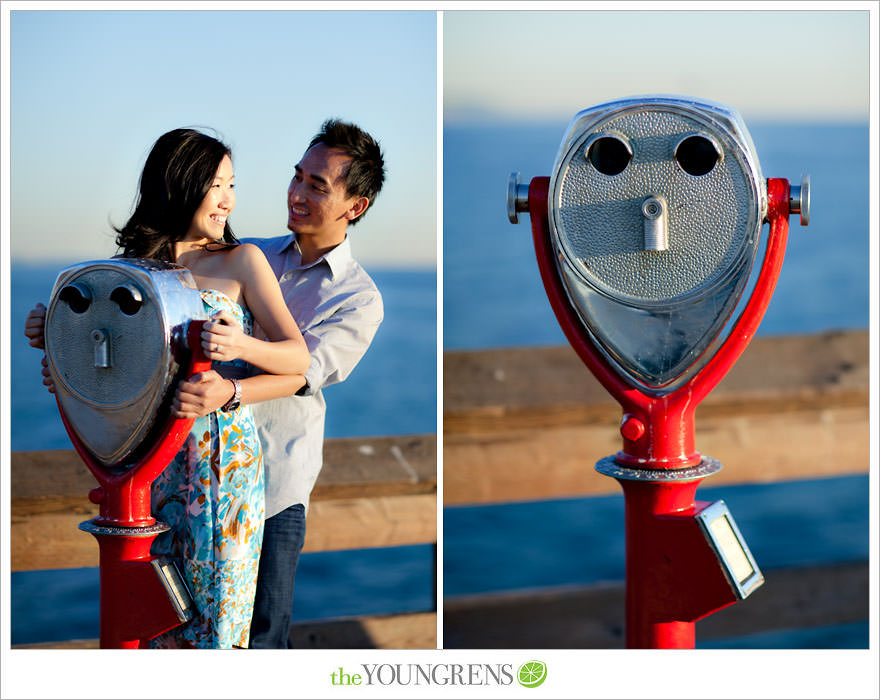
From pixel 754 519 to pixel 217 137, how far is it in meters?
2.10

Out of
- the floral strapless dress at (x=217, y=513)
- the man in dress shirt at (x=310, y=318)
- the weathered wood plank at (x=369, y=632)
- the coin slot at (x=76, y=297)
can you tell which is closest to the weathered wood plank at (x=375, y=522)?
the weathered wood plank at (x=369, y=632)

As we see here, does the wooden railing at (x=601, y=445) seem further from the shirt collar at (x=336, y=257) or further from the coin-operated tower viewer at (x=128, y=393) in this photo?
the coin-operated tower viewer at (x=128, y=393)

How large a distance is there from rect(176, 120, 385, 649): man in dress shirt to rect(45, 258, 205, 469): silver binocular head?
0.23 metres

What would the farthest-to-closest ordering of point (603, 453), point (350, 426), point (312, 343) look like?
point (350, 426) → point (603, 453) → point (312, 343)

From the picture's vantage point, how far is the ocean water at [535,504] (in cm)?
254

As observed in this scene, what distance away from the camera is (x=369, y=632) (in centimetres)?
201

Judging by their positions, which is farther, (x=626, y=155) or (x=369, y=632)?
(x=369, y=632)

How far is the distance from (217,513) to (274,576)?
0.67ft

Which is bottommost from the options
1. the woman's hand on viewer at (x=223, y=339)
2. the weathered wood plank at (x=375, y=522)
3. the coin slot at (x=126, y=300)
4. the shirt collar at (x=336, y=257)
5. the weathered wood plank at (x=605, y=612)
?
the weathered wood plank at (x=605, y=612)

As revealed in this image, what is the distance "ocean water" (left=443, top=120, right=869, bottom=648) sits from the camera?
254cm

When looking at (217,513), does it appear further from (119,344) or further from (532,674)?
(532,674)

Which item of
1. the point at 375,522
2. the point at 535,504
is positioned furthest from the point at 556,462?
the point at 535,504

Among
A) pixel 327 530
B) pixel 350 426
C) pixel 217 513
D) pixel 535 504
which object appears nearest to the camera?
pixel 217 513

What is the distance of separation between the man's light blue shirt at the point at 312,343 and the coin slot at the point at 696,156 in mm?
475
